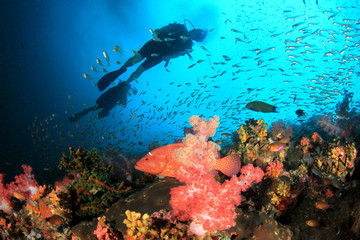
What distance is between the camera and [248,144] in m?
4.57

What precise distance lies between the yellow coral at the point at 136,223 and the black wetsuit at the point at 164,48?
1127 centimetres

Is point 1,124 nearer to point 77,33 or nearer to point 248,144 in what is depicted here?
point 77,33

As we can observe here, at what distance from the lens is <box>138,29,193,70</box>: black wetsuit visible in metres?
11.8

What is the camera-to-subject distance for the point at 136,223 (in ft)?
6.68

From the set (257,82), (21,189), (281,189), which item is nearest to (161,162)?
(281,189)

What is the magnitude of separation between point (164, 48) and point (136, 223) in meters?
Answer: 11.9

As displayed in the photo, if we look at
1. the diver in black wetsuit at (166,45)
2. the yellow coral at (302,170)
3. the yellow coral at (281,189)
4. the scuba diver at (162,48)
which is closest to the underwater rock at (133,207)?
the yellow coral at (281,189)

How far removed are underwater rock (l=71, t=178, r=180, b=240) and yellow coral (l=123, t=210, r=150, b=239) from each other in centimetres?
39

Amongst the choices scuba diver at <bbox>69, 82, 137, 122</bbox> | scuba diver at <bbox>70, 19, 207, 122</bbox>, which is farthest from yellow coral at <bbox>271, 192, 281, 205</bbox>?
scuba diver at <bbox>69, 82, 137, 122</bbox>

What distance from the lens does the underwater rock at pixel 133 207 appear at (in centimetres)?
251

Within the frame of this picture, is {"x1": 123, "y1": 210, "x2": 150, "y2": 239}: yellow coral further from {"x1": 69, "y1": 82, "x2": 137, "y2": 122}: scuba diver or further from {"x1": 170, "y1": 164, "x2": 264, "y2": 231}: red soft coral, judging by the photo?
{"x1": 69, "y1": 82, "x2": 137, "y2": 122}: scuba diver

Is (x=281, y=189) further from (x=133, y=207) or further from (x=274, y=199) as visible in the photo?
(x=133, y=207)

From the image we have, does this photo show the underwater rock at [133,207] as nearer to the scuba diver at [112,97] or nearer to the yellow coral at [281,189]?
the yellow coral at [281,189]

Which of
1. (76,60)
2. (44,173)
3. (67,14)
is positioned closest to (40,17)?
(67,14)
